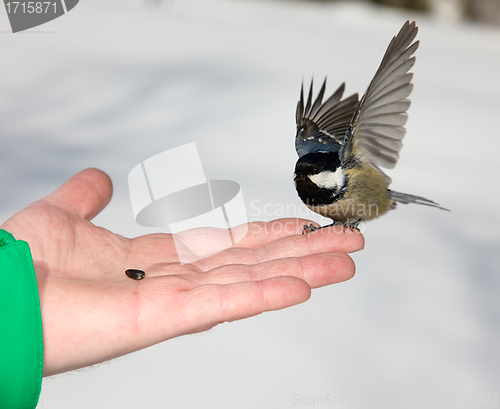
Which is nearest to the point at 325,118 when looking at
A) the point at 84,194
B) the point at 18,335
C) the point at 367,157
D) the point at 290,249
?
the point at 367,157

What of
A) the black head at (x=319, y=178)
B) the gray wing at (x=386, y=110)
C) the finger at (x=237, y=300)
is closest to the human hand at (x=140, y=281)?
the finger at (x=237, y=300)

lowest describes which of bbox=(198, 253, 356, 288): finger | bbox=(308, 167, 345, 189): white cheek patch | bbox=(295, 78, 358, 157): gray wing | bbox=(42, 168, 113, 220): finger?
bbox=(198, 253, 356, 288): finger

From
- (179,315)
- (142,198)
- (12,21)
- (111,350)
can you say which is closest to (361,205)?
(179,315)

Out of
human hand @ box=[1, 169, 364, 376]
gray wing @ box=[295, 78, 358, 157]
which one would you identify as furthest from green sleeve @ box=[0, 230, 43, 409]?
gray wing @ box=[295, 78, 358, 157]

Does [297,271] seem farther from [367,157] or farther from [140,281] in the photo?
[367,157]

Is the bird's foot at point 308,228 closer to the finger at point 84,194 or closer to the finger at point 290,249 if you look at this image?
the finger at point 290,249

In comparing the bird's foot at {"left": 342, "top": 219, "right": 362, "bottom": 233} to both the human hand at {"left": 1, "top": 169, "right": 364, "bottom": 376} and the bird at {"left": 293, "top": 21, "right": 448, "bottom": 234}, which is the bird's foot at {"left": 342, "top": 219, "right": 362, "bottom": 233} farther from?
the human hand at {"left": 1, "top": 169, "right": 364, "bottom": 376}
